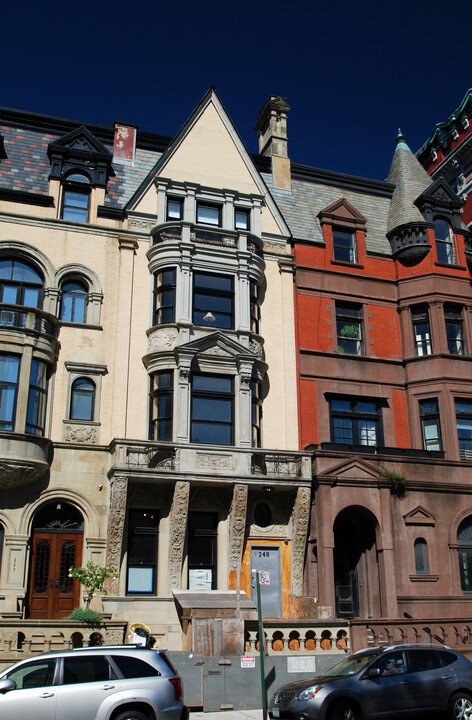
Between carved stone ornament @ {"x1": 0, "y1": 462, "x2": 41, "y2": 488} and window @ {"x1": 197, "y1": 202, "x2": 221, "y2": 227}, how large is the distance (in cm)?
1169

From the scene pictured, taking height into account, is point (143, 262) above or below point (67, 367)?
above

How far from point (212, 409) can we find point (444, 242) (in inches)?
536

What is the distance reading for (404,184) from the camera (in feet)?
112

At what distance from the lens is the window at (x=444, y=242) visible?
32.2 metres

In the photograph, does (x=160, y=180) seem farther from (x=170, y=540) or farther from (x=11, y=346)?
(x=170, y=540)

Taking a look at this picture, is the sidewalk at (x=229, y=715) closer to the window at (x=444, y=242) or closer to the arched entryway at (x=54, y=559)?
the arched entryway at (x=54, y=559)

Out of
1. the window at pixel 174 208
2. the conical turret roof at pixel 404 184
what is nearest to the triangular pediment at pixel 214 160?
the window at pixel 174 208

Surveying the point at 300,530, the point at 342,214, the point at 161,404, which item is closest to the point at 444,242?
the point at 342,214

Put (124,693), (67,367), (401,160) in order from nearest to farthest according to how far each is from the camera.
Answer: (124,693) < (67,367) < (401,160)

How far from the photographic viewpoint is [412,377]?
97.3ft

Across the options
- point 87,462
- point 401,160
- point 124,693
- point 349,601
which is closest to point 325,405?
point 349,601

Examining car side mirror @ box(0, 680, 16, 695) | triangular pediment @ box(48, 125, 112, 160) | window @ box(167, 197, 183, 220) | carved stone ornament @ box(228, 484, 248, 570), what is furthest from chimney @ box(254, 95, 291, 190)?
car side mirror @ box(0, 680, 16, 695)

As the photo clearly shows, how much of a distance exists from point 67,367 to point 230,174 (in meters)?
10.9

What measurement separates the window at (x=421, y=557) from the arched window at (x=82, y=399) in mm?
12480
